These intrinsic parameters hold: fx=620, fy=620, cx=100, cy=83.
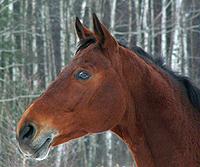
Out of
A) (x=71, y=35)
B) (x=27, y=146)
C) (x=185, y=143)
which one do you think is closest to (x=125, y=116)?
(x=185, y=143)

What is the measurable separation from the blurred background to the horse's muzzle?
10.7 metres

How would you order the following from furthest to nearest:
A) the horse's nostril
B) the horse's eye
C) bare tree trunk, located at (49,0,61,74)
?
bare tree trunk, located at (49,0,61,74)
the horse's eye
the horse's nostril

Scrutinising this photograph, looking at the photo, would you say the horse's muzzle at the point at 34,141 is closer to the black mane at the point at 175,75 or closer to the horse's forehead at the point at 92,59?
the horse's forehead at the point at 92,59

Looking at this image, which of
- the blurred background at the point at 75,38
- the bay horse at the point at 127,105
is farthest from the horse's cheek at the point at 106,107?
the blurred background at the point at 75,38

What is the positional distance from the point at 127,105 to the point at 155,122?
237mm

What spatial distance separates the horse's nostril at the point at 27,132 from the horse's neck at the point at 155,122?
72 cm

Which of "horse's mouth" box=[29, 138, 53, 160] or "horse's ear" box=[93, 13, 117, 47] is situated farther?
"horse's ear" box=[93, 13, 117, 47]

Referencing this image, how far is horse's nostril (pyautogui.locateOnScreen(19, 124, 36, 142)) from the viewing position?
13.7 feet

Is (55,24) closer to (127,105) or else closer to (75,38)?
(75,38)

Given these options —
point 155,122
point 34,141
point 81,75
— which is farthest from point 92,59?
point 34,141

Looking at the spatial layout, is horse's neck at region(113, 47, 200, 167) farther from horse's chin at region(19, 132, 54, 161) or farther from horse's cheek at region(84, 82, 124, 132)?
horse's chin at region(19, 132, 54, 161)

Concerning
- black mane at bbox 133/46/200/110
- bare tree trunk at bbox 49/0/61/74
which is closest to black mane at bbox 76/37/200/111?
black mane at bbox 133/46/200/110

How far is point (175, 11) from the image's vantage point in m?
21.2

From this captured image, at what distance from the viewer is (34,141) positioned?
165 inches
